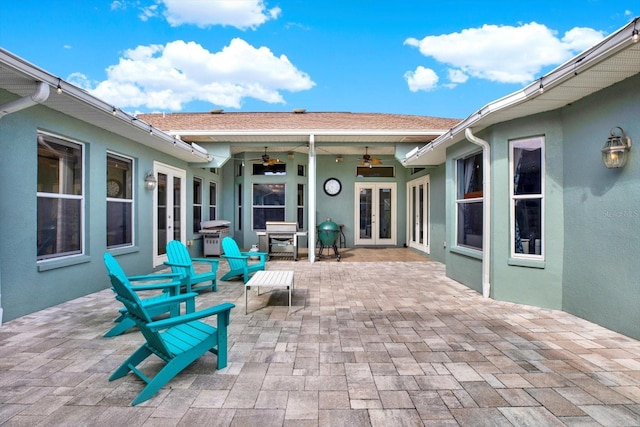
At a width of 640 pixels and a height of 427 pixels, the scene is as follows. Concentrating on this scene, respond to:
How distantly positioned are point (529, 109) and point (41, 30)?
9024mm

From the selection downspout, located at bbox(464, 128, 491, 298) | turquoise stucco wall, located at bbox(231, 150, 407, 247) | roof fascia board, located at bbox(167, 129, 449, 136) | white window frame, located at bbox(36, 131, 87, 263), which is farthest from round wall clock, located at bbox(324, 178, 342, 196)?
white window frame, located at bbox(36, 131, 87, 263)

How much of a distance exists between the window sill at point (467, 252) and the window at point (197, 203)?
6626 millimetres

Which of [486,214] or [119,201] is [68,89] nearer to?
[119,201]

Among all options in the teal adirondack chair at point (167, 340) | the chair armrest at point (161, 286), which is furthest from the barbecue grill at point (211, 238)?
the teal adirondack chair at point (167, 340)

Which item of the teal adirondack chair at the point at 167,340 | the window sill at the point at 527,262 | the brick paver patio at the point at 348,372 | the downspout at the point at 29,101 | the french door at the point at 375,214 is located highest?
the downspout at the point at 29,101

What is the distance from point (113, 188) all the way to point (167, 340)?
425 cm

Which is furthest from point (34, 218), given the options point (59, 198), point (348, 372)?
point (348, 372)

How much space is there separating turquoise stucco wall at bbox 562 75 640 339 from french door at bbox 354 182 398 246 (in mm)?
7115

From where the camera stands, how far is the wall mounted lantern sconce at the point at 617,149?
3195 mm

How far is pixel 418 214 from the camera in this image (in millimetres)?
9758

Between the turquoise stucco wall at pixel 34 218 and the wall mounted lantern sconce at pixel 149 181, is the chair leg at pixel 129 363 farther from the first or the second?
the wall mounted lantern sconce at pixel 149 181

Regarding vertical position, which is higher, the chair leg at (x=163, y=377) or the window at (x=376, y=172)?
A: the window at (x=376, y=172)

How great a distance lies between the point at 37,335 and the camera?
3.17 m

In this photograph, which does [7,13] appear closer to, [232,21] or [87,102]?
[87,102]
